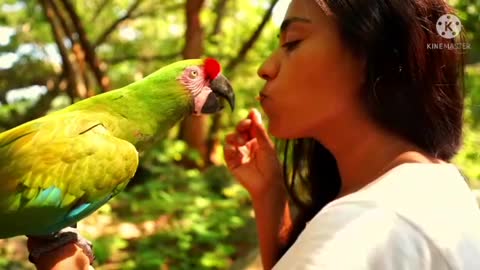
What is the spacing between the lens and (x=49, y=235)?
22.3 inches

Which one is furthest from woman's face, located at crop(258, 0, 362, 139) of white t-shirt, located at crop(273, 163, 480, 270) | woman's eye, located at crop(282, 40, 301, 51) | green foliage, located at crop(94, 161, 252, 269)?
green foliage, located at crop(94, 161, 252, 269)

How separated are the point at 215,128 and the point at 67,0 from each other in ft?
3.00

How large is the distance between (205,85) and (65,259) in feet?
0.89

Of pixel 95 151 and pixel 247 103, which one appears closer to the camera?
pixel 95 151

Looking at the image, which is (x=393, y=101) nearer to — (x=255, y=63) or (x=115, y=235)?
(x=115, y=235)

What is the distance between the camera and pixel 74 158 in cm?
57

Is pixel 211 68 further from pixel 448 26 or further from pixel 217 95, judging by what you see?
pixel 448 26

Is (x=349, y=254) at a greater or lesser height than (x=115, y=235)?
greater

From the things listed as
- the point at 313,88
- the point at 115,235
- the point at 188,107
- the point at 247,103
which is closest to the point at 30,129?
the point at 188,107

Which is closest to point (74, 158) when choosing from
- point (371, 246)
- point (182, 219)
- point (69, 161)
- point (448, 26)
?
point (69, 161)

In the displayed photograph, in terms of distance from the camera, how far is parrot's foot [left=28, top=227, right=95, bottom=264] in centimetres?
56

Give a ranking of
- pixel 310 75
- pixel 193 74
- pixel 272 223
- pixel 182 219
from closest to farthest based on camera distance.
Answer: pixel 310 75 < pixel 193 74 < pixel 272 223 < pixel 182 219

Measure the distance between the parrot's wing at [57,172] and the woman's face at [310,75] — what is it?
0.17 m

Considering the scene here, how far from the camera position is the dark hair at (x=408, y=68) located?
556mm
